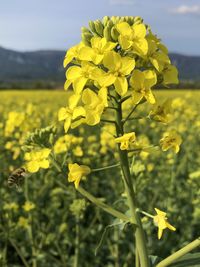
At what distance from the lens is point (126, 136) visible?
1508mm

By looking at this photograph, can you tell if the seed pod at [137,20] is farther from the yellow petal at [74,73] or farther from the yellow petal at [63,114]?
the yellow petal at [63,114]

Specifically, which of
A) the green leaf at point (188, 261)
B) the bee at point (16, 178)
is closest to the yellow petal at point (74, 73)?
the bee at point (16, 178)

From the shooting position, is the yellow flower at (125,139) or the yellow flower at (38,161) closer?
the yellow flower at (125,139)

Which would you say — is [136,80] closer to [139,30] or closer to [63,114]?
[139,30]

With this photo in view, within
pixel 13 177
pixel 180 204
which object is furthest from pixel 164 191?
pixel 13 177

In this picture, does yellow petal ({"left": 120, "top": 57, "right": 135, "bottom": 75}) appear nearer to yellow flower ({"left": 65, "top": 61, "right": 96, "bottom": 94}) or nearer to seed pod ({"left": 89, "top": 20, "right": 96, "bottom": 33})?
yellow flower ({"left": 65, "top": 61, "right": 96, "bottom": 94})

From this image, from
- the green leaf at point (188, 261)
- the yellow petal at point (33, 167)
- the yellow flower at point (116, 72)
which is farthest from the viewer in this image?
the yellow petal at point (33, 167)

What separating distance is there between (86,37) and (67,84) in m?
0.18

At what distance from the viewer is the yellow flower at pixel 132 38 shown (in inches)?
60.2

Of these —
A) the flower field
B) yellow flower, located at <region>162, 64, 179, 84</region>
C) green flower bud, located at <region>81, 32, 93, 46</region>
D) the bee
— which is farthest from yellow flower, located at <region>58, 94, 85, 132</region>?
the flower field

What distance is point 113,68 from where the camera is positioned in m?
1.49

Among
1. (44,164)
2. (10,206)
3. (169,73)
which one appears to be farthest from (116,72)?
(10,206)

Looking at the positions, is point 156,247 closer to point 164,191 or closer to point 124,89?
point 164,191

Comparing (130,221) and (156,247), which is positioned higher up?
(130,221)
